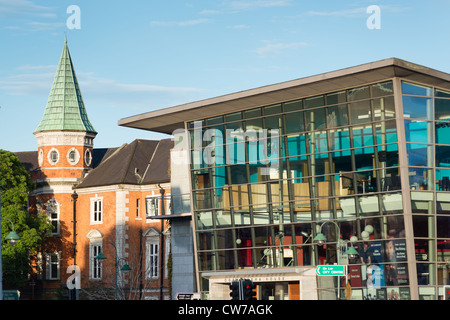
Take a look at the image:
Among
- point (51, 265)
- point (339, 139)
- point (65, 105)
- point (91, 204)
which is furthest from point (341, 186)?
point (65, 105)

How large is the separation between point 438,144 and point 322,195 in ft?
20.3

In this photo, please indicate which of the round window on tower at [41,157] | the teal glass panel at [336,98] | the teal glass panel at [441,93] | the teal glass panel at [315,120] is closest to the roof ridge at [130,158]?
the round window on tower at [41,157]

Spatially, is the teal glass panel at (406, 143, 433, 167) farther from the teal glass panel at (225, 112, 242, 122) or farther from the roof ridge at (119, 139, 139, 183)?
the roof ridge at (119, 139, 139, 183)

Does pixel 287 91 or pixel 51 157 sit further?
pixel 51 157

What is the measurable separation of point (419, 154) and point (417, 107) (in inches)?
88.6

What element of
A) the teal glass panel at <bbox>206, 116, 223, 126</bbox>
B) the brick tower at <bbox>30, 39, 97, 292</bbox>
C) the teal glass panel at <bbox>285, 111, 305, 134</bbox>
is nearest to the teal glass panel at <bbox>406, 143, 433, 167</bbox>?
the teal glass panel at <bbox>285, 111, 305, 134</bbox>

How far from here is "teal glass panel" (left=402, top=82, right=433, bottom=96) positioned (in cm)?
3712

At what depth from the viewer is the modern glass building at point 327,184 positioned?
3678 cm

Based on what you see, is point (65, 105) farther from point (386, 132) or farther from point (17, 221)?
point (386, 132)

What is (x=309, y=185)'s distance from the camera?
40031 millimetres

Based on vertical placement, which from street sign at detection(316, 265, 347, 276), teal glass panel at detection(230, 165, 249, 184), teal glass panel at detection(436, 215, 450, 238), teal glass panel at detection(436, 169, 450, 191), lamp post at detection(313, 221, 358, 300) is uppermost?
teal glass panel at detection(230, 165, 249, 184)

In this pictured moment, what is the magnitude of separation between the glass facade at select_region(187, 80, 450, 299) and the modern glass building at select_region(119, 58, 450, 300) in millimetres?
53

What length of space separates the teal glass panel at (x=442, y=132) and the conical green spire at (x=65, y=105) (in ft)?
149

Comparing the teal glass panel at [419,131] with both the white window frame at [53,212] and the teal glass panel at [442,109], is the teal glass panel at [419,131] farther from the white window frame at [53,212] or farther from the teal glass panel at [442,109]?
the white window frame at [53,212]
